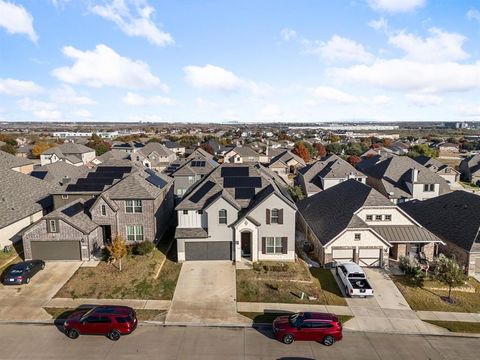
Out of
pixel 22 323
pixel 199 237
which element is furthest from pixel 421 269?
pixel 22 323

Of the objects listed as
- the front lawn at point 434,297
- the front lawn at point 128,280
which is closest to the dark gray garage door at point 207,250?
the front lawn at point 128,280

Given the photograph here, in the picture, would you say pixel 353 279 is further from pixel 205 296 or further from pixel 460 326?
pixel 205 296

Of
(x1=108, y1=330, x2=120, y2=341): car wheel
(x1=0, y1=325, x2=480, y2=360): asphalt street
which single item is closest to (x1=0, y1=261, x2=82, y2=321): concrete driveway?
(x1=0, y1=325, x2=480, y2=360): asphalt street

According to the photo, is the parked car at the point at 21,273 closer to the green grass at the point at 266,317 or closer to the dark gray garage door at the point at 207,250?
the dark gray garage door at the point at 207,250

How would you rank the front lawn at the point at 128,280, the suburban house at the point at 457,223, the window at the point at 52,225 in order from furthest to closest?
the window at the point at 52,225, the suburban house at the point at 457,223, the front lawn at the point at 128,280

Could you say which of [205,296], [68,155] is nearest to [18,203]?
[205,296]

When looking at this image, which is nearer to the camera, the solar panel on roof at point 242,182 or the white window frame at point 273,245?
the white window frame at point 273,245

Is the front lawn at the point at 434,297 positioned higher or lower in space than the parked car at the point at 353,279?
lower
